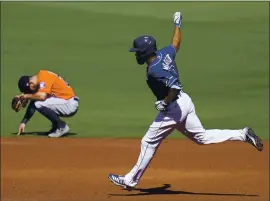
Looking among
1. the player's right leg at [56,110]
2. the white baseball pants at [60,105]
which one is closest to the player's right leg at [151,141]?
the player's right leg at [56,110]

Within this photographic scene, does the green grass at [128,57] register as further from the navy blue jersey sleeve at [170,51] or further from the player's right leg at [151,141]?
the navy blue jersey sleeve at [170,51]

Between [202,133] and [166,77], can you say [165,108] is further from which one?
[202,133]

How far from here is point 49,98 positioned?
10.9 m

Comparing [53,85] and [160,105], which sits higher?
[53,85]

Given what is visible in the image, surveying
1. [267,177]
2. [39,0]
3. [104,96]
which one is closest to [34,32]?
[39,0]

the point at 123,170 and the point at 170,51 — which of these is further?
the point at 123,170

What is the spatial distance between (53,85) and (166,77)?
4488 mm

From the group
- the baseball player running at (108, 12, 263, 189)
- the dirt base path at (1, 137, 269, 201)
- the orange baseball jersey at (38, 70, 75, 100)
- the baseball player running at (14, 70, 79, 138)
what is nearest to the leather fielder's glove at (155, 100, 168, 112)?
the baseball player running at (108, 12, 263, 189)

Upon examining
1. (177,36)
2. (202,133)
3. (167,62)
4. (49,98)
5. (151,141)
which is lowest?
(151,141)

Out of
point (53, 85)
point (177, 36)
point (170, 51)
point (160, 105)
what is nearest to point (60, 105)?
point (53, 85)

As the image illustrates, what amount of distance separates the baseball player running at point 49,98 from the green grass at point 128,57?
50cm

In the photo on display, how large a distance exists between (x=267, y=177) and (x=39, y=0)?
38.0 ft

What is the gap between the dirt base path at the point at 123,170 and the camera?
23.7 ft

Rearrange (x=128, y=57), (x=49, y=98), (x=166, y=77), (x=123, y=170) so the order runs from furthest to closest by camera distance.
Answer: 1. (x=128, y=57)
2. (x=49, y=98)
3. (x=123, y=170)
4. (x=166, y=77)
